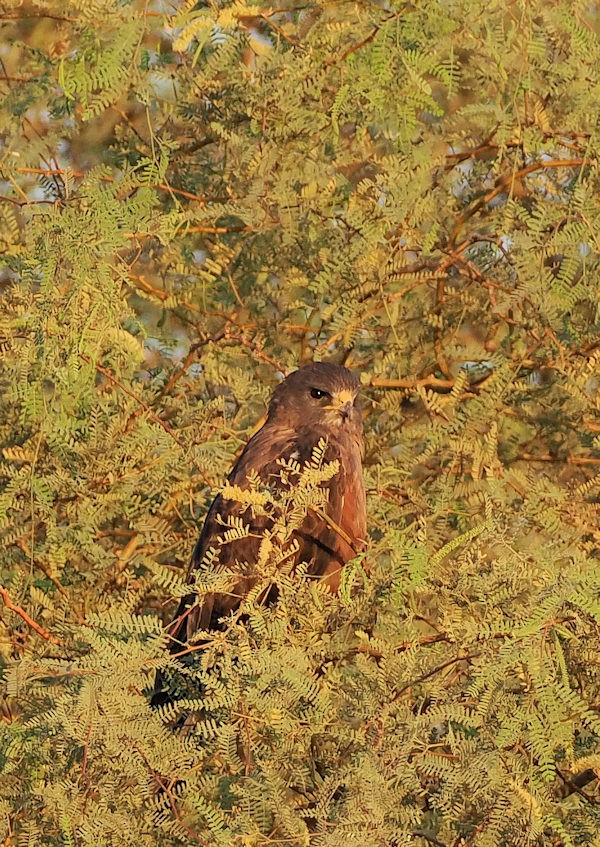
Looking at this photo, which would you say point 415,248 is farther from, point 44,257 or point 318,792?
point 318,792

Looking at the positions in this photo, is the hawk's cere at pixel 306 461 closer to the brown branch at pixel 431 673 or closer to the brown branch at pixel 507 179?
the brown branch at pixel 507 179

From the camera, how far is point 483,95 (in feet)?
18.8

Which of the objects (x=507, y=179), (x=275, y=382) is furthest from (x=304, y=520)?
(x=507, y=179)

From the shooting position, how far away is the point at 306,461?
5520 millimetres

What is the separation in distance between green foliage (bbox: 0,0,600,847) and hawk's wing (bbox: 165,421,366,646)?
0.39 ft

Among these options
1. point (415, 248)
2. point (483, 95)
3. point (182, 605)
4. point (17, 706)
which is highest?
point (483, 95)

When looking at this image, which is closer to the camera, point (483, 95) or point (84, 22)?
point (84, 22)

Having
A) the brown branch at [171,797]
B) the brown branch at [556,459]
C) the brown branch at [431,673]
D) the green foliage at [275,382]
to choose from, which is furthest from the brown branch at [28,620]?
the brown branch at [556,459]

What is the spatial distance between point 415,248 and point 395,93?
623 millimetres

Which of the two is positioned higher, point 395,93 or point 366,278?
point 395,93

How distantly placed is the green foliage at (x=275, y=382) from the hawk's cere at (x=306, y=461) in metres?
0.11

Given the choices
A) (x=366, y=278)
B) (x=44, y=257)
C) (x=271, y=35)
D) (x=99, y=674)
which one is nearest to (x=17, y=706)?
(x=99, y=674)

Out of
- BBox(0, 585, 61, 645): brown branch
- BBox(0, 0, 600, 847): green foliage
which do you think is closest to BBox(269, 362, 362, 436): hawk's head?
BBox(0, 0, 600, 847): green foliage

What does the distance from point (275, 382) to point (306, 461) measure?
94 cm
